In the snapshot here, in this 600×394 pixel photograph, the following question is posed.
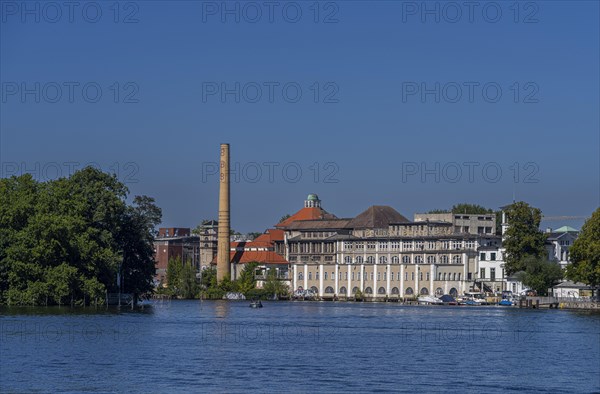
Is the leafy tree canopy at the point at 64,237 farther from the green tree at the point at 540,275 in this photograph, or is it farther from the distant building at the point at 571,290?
the distant building at the point at 571,290

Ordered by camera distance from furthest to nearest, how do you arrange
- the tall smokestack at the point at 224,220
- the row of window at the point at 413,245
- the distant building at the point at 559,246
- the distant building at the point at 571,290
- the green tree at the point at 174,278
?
the green tree at the point at 174,278, the tall smokestack at the point at 224,220, the row of window at the point at 413,245, the distant building at the point at 559,246, the distant building at the point at 571,290

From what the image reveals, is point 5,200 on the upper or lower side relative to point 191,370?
upper

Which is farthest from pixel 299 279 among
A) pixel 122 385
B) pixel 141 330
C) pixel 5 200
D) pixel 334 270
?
pixel 122 385

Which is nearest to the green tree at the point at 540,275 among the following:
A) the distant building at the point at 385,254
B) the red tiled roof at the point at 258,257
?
the distant building at the point at 385,254

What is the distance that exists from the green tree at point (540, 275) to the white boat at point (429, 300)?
1332 centimetres

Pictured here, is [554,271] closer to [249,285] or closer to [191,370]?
[249,285]

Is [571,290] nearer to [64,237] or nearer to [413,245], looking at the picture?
[413,245]

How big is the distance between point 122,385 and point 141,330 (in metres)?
30.3

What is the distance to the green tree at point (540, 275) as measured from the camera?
5172 inches

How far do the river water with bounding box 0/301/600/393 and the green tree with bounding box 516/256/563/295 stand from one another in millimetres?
42273

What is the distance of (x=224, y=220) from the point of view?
16500cm

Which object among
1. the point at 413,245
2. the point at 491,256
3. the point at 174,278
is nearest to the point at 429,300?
the point at 491,256

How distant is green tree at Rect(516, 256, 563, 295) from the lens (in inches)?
5172

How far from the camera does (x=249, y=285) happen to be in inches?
6668
